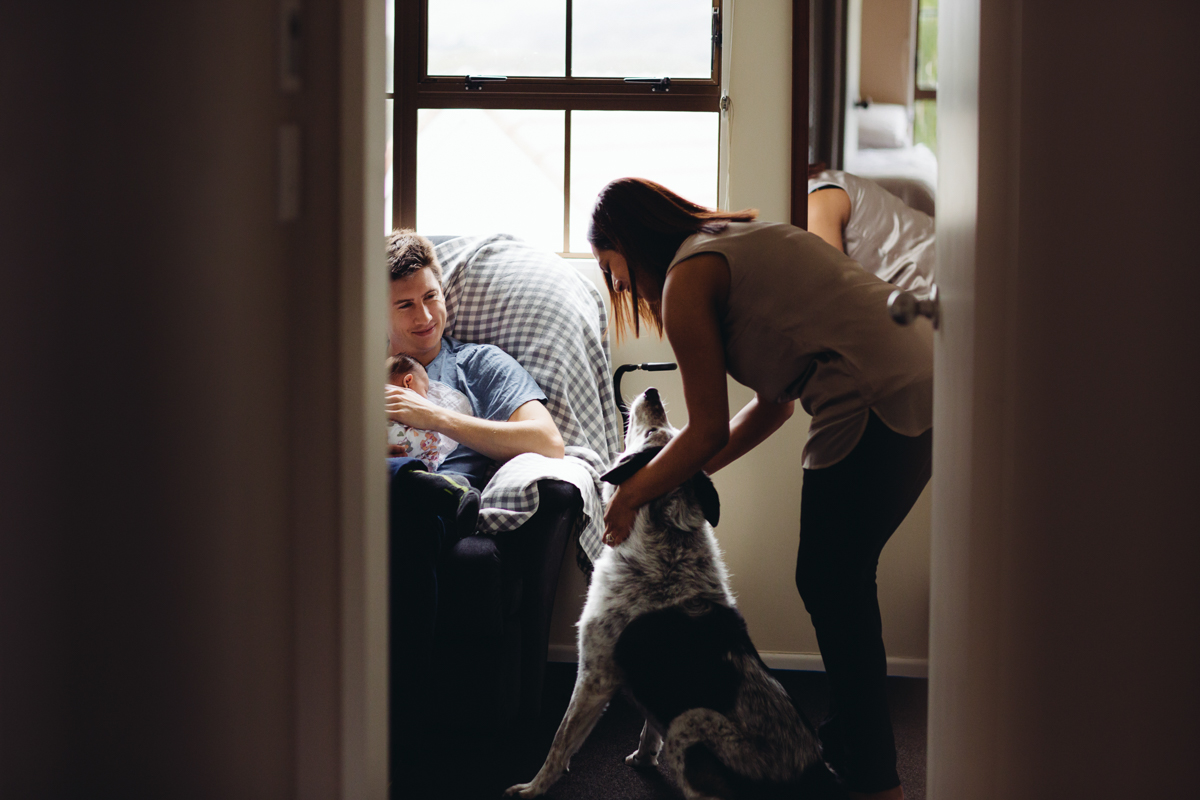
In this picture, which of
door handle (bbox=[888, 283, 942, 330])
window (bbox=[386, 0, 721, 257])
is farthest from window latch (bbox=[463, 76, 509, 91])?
door handle (bbox=[888, 283, 942, 330])

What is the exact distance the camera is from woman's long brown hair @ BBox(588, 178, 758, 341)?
1.51 meters

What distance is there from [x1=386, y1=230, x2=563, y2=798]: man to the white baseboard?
2.26 feet

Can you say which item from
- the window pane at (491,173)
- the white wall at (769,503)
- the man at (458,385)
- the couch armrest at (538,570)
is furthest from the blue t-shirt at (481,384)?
the window pane at (491,173)

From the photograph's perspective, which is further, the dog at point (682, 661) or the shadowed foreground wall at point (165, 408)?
the dog at point (682, 661)

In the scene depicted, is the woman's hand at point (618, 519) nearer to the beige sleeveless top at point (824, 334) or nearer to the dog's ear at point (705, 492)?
the dog's ear at point (705, 492)

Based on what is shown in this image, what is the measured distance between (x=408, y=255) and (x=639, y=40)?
109 centimetres

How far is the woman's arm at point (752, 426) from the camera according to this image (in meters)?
1.69

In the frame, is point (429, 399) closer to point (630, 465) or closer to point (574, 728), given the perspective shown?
point (630, 465)

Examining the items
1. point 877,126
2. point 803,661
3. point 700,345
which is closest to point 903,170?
point 877,126

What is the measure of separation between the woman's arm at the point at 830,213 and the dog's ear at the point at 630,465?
1161 millimetres

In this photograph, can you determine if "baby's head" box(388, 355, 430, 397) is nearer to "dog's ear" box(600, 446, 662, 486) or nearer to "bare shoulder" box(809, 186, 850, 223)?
"dog's ear" box(600, 446, 662, 486)

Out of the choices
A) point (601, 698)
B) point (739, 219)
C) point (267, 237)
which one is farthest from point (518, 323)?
point (267, 237)

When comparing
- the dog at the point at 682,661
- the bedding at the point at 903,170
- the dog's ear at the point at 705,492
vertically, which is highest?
the bedding at the point at 903,170

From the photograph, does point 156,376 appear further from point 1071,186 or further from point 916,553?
point 916,553
